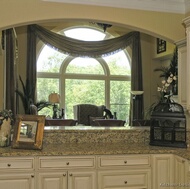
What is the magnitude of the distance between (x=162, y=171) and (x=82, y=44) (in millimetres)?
6107

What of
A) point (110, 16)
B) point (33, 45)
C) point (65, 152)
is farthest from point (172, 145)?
point (33, 45)

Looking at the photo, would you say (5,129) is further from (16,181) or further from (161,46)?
(161,46)

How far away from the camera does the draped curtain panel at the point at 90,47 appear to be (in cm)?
840

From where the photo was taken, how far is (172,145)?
135 inches

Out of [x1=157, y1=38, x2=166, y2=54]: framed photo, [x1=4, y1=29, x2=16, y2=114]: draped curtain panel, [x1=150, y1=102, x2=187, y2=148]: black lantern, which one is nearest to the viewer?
[x1=150, y1=102, x2=187, y2=148]: black lantern

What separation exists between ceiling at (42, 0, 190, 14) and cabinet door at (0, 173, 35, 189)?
210 centimetres

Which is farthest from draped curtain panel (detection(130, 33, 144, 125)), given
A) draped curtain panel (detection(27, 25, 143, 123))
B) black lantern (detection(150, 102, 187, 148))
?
black lantern (detection(150, 102, 187, 148))

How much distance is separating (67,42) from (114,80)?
1.94 metres

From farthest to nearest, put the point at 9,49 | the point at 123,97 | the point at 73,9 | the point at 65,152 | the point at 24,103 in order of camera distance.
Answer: the point at 123,97, the point at 24,103, the point at 9,49, the point at 73,9, the point at 65,152

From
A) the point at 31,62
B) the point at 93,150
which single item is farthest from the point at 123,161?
the point at 31,62

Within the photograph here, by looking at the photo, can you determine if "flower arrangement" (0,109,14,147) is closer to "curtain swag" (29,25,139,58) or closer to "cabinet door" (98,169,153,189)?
"cabinet door" (98,169,153,189)

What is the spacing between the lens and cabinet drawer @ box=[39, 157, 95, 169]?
9.69ft

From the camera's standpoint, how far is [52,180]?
296 centimetres

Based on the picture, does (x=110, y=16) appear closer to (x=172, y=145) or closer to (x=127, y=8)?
(x=127, y=8)
